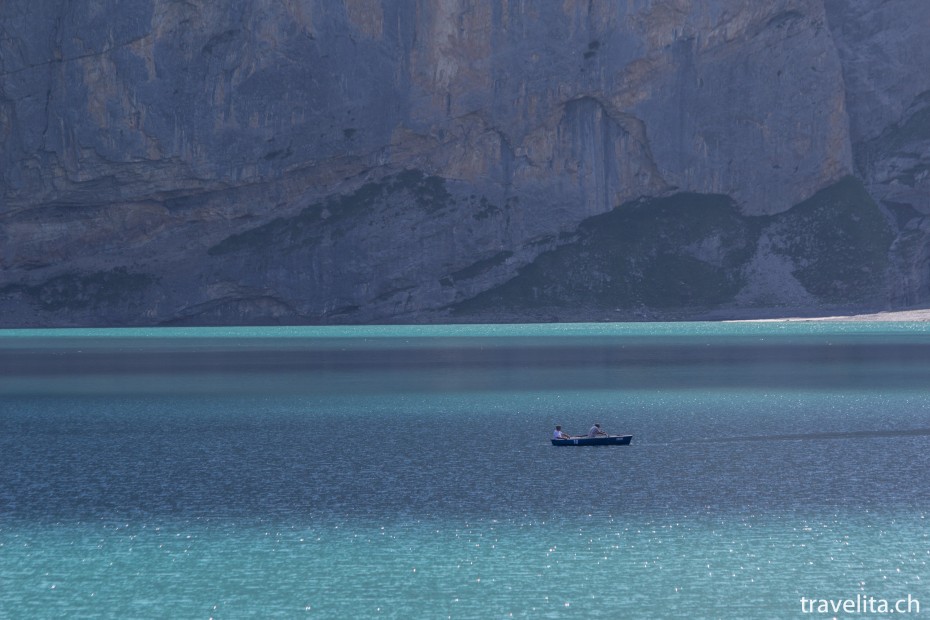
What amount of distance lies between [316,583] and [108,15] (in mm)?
117738

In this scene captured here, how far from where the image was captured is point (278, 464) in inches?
1283

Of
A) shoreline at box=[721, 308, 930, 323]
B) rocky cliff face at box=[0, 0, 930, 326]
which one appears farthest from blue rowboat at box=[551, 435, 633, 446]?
rocky cliff face at box=[0, 0, 930, 326]

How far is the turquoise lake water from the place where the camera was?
19.5m

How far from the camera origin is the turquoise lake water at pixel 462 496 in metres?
19.5

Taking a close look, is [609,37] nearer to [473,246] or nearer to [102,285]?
[473,246]

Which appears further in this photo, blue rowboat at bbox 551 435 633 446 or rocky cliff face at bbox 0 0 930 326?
rocky cliff face at bbox 0 0 930 326

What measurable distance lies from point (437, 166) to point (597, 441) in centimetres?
10170

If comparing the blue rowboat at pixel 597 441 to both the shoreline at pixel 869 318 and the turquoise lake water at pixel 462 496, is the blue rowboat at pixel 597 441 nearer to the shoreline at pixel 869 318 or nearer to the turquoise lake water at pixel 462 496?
the turquoise lake water at pixel 462 496

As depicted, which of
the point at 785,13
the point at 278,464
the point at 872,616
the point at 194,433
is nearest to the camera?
the point at 872,616

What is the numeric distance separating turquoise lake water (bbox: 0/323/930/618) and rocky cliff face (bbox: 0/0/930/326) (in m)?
72.3

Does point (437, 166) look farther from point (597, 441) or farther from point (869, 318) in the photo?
point (597, 441)

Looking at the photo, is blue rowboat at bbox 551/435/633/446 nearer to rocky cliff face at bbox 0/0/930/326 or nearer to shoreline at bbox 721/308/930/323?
shoreline at bbox 721/308/930/323

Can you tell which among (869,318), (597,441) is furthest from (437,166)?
(597,441)

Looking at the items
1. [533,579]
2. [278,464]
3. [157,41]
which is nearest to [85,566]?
[533,579]
